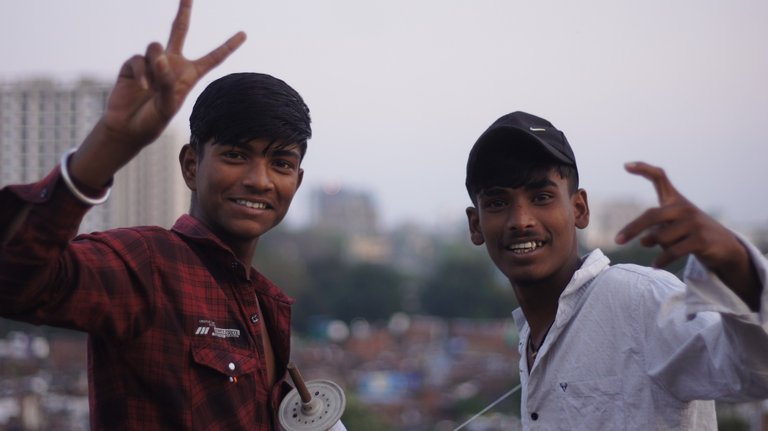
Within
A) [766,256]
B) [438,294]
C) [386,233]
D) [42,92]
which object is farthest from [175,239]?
[386,233]

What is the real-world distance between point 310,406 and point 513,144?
894mm

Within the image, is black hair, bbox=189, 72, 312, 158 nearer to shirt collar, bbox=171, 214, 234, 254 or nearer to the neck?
shirt collar, bbox=171, 214, 234, 254

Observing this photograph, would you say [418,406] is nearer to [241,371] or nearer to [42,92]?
[42,92]

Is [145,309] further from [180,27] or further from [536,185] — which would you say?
[536,185]

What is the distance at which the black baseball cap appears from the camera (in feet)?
8.95

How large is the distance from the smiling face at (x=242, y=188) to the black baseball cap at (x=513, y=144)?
20.1 inches

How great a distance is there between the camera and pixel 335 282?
7038cm

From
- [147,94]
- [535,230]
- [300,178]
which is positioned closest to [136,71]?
[147,94]

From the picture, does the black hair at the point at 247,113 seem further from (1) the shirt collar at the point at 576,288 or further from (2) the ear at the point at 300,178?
(1) the shirt collar at the point at 576,288

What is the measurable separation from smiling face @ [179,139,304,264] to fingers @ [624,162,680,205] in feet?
3.38

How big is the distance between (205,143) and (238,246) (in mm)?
287

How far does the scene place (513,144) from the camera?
109 inches

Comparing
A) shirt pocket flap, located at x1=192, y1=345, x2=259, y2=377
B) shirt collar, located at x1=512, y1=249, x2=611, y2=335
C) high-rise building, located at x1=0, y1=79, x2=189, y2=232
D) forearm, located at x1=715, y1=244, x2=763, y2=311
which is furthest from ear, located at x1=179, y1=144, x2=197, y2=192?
high-rise building, located at x1=0, y1=79, x2=189, y2=232

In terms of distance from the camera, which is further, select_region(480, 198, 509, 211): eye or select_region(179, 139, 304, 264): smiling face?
select_region(480, 198, 509, 211): eye
